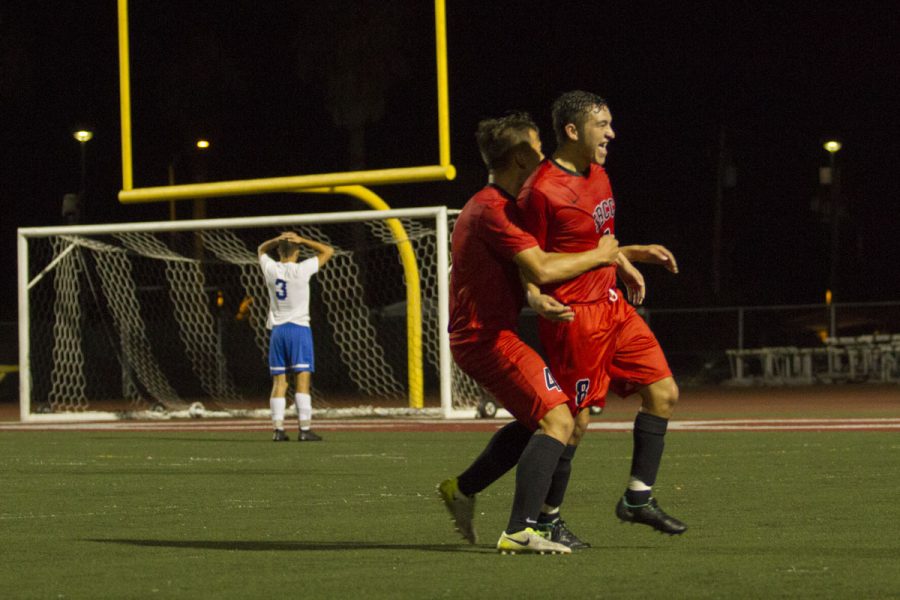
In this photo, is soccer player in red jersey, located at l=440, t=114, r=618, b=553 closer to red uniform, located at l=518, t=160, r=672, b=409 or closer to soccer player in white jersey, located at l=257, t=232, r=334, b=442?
red uniform, located at l=518, t=160, r=672, b=409

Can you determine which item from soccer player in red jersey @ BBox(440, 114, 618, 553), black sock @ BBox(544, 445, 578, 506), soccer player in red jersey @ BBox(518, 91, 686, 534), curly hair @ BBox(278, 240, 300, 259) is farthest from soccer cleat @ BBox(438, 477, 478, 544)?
curly hair @ BBox(278, 240, 300, 259)

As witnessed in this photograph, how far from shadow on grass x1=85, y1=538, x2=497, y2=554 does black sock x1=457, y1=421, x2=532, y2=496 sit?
0.29 m

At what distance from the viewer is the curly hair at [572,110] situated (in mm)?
8062

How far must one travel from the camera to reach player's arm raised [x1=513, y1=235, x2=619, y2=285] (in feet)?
25.0

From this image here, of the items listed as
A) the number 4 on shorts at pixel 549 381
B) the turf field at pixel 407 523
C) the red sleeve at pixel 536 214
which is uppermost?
the red sleeve at pixel 536 214

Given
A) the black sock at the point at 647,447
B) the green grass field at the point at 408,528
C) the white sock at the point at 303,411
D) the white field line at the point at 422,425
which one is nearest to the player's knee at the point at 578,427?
the black sock at the point at 647,447

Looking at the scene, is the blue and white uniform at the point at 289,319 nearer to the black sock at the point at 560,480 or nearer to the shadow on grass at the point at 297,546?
the shadow on grass at the point at 297,546

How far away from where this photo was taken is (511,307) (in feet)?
25.8

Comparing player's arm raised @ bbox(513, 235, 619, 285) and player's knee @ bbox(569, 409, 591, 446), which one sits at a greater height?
player's arm raised @ bbox(513, 235, 619, 285)

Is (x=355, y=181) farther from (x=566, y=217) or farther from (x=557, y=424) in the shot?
(x=557, y=424)

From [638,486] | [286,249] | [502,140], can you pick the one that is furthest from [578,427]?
[286,249]

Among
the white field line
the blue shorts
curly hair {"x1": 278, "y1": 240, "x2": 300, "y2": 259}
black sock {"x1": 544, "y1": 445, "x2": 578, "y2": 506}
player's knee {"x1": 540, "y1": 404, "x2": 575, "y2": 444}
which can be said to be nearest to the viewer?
player's knee {"x1": 540, "y1": 404, "x2": 575, "y2": 444}

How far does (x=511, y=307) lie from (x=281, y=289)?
10.1m

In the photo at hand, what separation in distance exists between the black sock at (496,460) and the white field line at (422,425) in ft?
33.7
